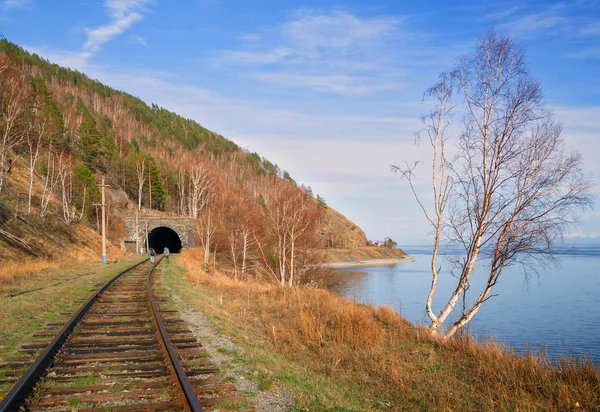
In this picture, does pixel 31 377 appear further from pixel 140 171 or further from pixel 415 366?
pixel 140 171

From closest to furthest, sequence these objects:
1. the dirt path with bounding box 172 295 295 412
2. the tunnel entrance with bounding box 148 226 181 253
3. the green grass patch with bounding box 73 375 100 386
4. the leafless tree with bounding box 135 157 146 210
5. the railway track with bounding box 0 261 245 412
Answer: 1. the railway track with bounding box 0 261 245 412
2. the dirt path with bounding box 172 295 295 412
3. the green grass patch with bounding box 73 375 100 386
4. the leafless tree with bounding box 135 157 146 210
5. the tunnel entrance with bounding box 148 226 181 253

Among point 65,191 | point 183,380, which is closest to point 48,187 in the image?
point 65,191

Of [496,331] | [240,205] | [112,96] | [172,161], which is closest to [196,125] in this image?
[112,96]

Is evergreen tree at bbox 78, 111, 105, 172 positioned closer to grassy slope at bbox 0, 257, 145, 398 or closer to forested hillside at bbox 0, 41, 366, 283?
forested hillside at bbox 0, 41, 366, 283

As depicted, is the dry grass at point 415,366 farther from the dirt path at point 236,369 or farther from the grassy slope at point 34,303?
the grassy slope at point 34,303

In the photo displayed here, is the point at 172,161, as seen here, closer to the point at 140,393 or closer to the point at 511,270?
the point at 511,270

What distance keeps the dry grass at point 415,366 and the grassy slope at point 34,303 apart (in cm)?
404

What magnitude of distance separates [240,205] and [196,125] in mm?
141388

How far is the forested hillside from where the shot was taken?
28.8 meters

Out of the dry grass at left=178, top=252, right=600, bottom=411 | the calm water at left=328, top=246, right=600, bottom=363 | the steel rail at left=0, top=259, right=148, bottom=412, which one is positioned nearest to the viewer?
the steel rail at left=0, top=259, right=148, bottom=412

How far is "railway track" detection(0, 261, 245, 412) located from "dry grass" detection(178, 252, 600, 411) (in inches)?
80.4

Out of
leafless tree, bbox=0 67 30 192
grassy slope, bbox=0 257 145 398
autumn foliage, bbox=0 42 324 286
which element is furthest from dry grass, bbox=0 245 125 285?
leafless tree, bbox=0 67 30 192

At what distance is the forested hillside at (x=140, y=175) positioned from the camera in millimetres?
28797

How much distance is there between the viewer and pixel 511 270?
46531mm
